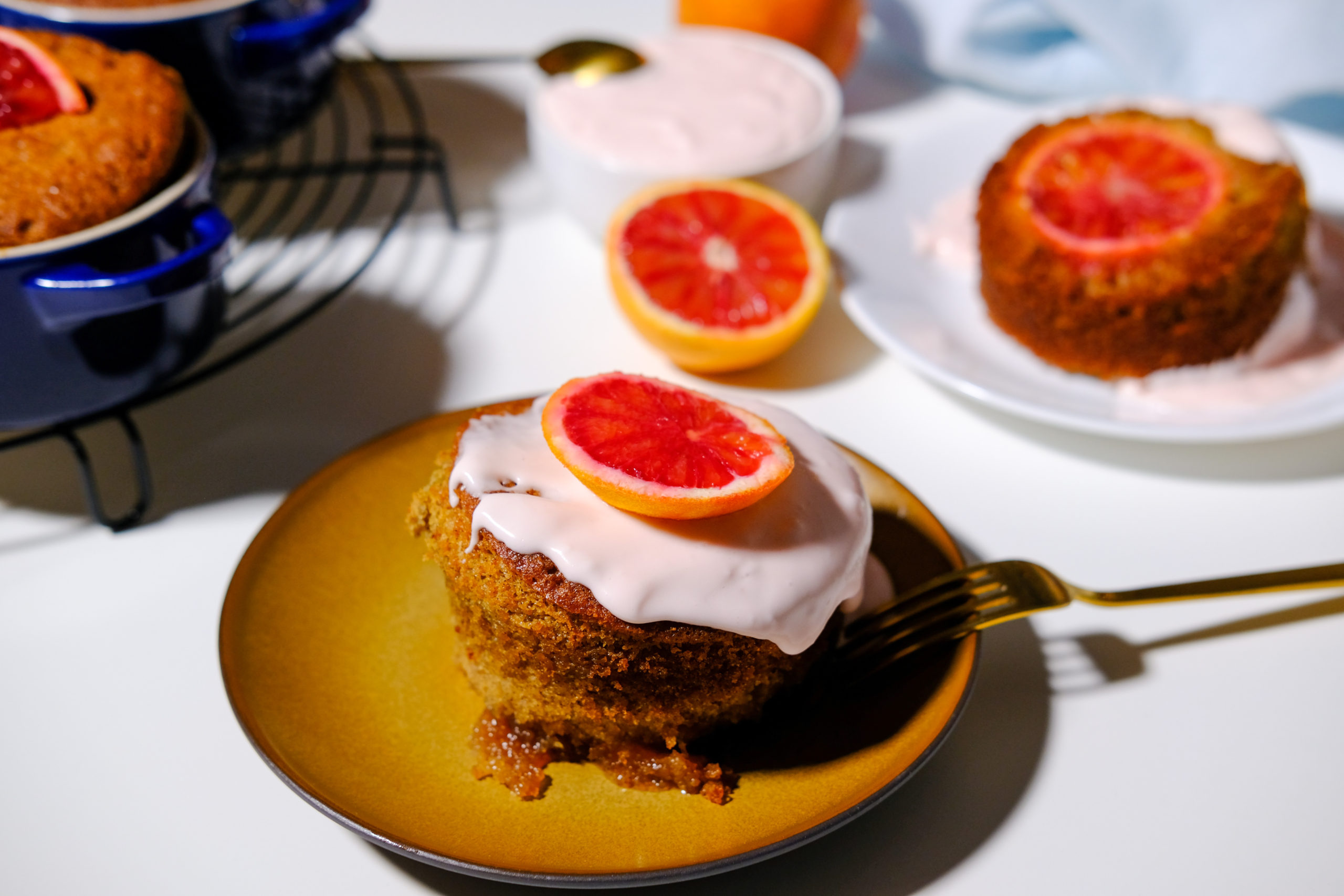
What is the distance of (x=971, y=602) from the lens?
1.11 metres

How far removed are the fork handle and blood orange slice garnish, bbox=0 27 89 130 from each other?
1252mm

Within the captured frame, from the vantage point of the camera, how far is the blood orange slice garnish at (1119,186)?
154cm

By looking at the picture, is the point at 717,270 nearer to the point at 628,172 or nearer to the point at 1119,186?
the point at 628,172

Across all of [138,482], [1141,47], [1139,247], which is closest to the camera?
[138,482]

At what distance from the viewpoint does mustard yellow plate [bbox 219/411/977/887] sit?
921mm

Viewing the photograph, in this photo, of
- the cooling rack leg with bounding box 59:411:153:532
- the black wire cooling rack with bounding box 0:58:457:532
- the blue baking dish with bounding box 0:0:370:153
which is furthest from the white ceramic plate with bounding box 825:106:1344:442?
the cooling rack leg with bounding box 59:411:153:532

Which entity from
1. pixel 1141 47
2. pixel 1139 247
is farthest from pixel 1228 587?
pixel 1141 47

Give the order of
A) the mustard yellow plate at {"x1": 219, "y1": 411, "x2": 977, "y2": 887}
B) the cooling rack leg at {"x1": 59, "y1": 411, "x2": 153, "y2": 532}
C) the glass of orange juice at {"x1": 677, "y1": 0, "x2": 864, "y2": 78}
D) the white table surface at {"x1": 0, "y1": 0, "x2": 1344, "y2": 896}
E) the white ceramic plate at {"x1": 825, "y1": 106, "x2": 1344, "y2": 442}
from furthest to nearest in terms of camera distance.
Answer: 1. the glass of orange juice at {"x1": 677, "y1": 0, "x2": 864, "y2": 78}
2. the white ceramic plate at {"x1": 825, "y1": 106, "x2": 1344, "y2": 442}
3. the cooling rack leg at {"x1": 59, "y1": 411, "x2": 153, "y2": 532}
4. the white table surface at {"x1": 0, "y1": 0, "x2": 1344, "y2": 896}
5. the mustard yellow plate at {"x1": 219, "y1": 411, "x2": 977, "y2": 887}

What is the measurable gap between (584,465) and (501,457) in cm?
12

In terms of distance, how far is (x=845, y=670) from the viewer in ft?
3.65

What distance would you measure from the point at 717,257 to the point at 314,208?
2.52 feet

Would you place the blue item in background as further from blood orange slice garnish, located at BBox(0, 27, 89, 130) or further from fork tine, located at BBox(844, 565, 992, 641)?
blood orange slice garnish, located at BBox(0, 27, 89, 130)

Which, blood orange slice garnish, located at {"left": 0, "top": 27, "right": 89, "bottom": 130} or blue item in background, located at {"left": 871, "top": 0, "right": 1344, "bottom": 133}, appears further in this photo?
blue item in background, located at {"left": 871, "top": 0, "right": 1344, "bottom": 133}

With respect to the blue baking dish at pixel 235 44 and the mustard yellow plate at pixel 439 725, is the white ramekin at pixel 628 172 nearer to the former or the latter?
the blue baking dish at pixel 235 44
